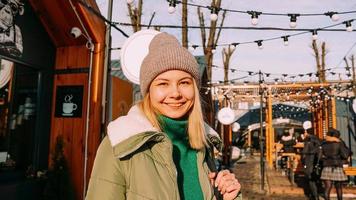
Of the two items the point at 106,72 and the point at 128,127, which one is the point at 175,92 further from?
the point at 106,72

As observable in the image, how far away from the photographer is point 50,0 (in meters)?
5.05

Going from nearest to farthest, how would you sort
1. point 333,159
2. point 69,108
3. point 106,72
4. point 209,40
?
point 106,72 → point 69,108 → point 333,159 → point 209,40

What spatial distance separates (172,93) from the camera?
1546 mm

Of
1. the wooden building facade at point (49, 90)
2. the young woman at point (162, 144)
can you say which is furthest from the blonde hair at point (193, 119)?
the wooden building facade at point (49, 90)

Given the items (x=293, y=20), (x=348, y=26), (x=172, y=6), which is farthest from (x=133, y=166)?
(x=348, y=26)

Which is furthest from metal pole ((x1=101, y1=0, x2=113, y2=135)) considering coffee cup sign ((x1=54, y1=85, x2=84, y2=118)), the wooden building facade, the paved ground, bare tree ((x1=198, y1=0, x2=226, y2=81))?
bare tree ((x1=198, y1=0, x2=226, y2=81))

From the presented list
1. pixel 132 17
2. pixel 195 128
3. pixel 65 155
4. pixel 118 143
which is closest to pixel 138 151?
pixel 118 143

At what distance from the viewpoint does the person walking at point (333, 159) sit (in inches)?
319

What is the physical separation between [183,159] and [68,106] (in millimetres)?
4457

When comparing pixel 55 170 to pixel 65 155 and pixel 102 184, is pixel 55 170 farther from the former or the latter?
pixel 102 184

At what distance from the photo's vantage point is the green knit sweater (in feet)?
4.89

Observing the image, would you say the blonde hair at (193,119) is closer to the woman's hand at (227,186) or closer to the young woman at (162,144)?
the young woman at (162,144)

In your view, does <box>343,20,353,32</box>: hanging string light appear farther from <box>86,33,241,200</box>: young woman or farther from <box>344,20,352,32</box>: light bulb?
<box>86,33,241,200</box>: young woman

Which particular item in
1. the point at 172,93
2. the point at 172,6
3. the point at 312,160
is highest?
the point at 172,6
